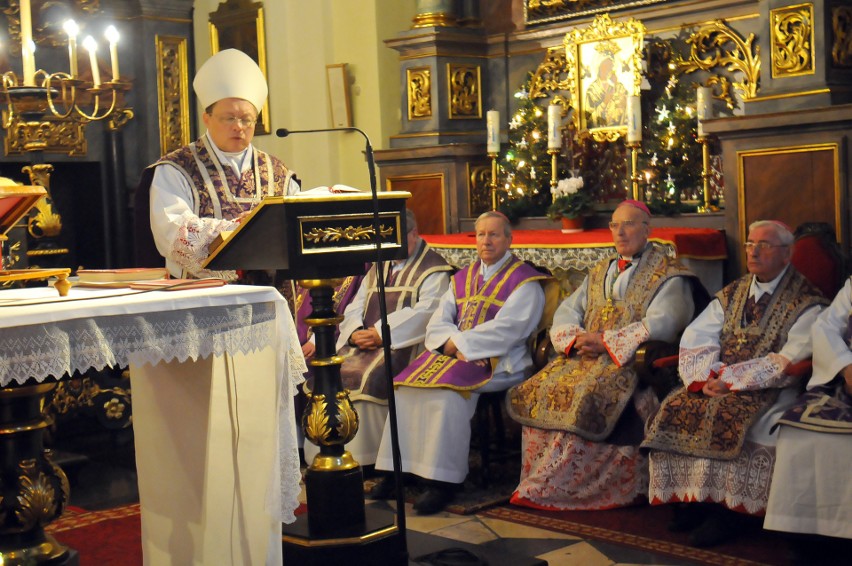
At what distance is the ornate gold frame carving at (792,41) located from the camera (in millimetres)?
6352

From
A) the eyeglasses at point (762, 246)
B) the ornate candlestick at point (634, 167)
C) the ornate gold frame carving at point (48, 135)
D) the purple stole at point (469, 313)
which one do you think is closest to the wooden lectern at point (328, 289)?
the purple stole at point (469, 313)

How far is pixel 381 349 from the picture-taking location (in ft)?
20.4

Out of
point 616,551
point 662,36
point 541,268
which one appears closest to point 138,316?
point 616,551

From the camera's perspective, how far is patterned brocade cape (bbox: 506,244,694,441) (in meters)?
5.41

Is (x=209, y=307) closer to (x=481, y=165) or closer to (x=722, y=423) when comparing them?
(x=722, y=423)

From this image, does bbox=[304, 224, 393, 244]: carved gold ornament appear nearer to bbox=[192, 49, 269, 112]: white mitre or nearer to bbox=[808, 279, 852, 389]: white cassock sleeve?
bbox=[192, 49, 269, 112]: white mitre

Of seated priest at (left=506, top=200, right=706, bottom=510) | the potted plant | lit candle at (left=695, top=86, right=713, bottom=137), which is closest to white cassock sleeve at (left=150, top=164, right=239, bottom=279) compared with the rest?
seated priest at (left=506, top=200, right=706, bottom=510)

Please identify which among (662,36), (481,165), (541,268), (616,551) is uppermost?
(662,36)

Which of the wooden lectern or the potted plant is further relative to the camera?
the potted plant

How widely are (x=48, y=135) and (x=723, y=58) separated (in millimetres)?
5229

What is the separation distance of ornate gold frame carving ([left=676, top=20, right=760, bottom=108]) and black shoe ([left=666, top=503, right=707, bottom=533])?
3028mm

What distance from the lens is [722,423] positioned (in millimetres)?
4859

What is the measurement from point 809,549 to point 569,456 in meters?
1.25

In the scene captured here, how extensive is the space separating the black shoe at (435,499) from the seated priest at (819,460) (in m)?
1.61
